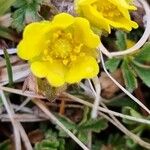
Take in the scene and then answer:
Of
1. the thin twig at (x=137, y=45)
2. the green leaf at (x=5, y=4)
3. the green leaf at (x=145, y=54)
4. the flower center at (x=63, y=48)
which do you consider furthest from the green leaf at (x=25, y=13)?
the green leaf at (x=145, y=54)

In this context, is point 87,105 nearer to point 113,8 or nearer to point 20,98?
point 20,98

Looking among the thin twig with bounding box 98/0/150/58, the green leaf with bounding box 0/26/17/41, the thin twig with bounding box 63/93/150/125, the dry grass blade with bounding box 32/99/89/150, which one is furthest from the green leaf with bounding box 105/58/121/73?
the green leaf with bounding box 0/26/17/41

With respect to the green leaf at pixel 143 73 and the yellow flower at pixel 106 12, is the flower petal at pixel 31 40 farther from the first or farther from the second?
the green leaf at pixel 143 73

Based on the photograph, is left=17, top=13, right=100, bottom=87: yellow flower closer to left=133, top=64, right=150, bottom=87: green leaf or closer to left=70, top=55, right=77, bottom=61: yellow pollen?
left=70, top=55, right=77, bottom=61: yellow pollen

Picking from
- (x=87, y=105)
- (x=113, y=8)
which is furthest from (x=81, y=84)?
(x=113, y=8)

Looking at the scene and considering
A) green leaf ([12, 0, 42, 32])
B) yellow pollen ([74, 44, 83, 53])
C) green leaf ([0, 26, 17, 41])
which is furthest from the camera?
green leaf ([0, 26, 17, 41])

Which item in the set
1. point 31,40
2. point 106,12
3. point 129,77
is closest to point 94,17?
point 106,12

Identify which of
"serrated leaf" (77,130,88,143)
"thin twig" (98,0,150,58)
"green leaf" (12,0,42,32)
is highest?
"green leaf" (12,0,42,32)
